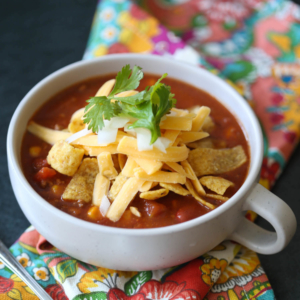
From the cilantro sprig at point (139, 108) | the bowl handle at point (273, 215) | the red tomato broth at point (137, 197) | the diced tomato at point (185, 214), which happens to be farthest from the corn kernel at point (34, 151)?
the bowl handle at point (273, 215)

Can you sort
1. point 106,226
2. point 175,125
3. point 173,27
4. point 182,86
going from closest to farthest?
point 106,226, point 175,125, point 182,86, point 173,27

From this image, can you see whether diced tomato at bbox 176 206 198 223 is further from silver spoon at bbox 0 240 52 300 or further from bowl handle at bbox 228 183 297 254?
silver spoon at bbox 0 240 52 300

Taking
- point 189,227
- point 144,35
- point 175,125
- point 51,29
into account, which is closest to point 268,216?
point 189,227

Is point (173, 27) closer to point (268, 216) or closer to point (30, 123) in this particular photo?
point (30, 123)

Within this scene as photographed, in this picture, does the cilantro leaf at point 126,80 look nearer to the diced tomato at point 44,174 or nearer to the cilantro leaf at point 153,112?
the cilantro leaf at point 153,112

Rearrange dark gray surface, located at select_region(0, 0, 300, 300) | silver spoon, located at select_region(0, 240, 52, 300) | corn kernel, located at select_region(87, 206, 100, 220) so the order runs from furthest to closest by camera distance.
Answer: dark gray surface, located at select_region(0, 0, 300, 300)
silver spoon, located at select_region(0, 240, 52, 300)
corn kernel, located at select_region(87, 206, 100, 220)

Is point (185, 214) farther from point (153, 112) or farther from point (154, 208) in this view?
point (153, 112)

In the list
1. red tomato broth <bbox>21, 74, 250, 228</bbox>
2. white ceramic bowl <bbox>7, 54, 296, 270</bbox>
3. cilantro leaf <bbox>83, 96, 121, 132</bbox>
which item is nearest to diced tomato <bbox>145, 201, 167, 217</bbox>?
red tomato broth <bbox>21, 74, 250, 228</bbox>

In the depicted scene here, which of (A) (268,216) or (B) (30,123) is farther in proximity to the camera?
(B) (30,123)
